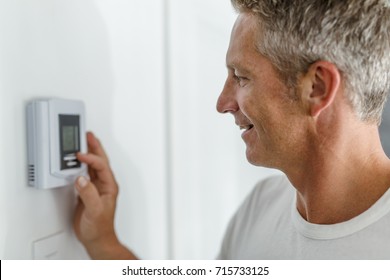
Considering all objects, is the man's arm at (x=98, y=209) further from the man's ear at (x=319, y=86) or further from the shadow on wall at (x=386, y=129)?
the shadow on wall at (x=386, y=129)

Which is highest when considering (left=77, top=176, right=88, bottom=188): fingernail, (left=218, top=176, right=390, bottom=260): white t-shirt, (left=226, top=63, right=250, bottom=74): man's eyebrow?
(left=226, top=63, right=250, bottom=74): man's eyebrow

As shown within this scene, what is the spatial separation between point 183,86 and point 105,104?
0.28 metres

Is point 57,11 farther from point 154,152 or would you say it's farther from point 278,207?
point 278,207

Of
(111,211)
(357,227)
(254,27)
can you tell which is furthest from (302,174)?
(111,211)

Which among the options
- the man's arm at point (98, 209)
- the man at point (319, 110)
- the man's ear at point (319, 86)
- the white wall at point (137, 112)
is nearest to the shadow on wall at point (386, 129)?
the man at point (319, 110)

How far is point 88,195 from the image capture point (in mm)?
957

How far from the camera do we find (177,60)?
1.26m

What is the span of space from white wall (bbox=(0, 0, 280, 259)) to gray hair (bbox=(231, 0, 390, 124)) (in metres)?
0.38

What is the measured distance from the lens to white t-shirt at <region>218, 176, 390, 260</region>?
795 millimetres

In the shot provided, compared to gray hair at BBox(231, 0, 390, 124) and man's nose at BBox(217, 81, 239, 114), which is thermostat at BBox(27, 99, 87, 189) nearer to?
man's nose at BBox(217, 81, 239, 114)

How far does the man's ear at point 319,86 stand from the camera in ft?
2.57

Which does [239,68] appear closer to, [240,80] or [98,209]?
[240,80]

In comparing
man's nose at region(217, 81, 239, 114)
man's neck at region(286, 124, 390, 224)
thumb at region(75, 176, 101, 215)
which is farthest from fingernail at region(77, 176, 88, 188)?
man's neck at region(286, 124, 390, 224)

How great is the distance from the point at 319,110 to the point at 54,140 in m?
0.49
